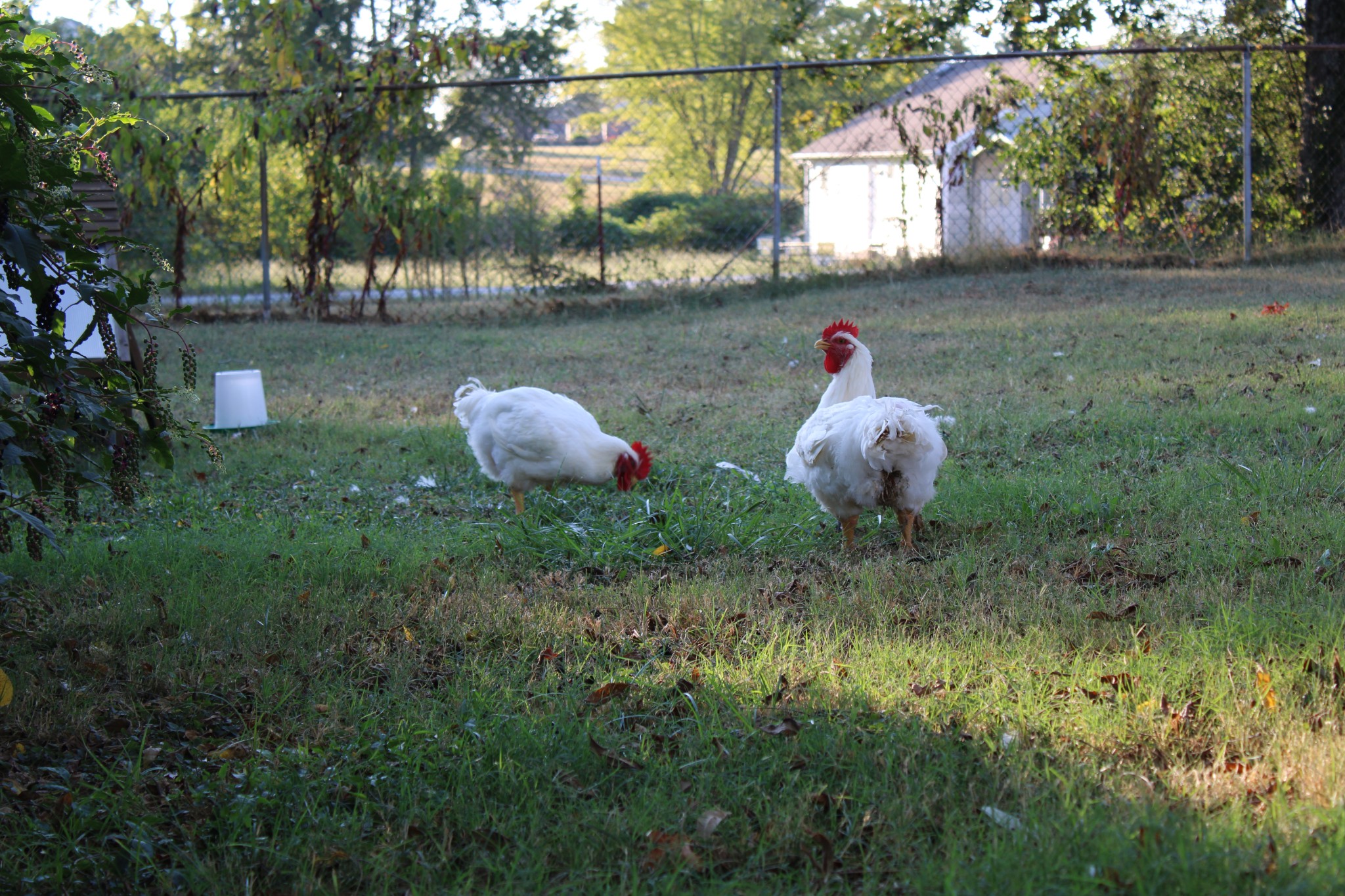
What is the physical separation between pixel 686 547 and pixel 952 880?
2.37m

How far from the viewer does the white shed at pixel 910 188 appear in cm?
1714

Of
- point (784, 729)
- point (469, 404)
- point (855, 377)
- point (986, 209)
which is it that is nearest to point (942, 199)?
point (986, 209)

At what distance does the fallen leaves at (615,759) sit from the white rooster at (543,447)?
256 cm

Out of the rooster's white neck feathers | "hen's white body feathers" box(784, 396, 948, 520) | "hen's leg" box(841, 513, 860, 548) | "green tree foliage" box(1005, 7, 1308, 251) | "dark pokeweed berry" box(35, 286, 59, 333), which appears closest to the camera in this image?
"dark pokeweed berry" box(35, 286, 59, 333)

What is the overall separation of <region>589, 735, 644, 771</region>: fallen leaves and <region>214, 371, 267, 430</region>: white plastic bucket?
5.20 metres

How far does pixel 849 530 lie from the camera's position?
14.3 feet

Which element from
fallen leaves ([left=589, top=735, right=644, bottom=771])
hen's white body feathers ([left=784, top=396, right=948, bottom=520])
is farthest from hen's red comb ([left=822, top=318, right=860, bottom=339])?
fallen leaves ([left=589, top=735, right=644, bottom=771])

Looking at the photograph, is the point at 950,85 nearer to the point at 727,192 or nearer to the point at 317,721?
the point at 727,192

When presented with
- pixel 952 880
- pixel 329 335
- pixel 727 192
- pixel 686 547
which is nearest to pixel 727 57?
pixel 727 192

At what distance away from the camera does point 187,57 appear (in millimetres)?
26266

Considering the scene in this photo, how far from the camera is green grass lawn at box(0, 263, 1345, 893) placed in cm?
221

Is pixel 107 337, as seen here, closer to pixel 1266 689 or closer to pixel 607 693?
pixel 607 693

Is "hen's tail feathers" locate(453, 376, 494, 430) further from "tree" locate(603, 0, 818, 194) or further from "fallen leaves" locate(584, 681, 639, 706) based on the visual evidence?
"tree" locate(603, 0, 818, 194)

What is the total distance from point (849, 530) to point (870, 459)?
592mm
